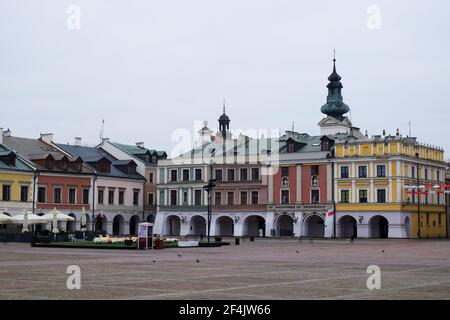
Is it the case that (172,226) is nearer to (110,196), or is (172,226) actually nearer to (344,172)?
Answer: (110,196)

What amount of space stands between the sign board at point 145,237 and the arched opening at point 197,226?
42574 mm

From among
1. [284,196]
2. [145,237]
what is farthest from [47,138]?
[145,237]

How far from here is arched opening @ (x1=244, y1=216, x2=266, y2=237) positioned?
84312 millimetres

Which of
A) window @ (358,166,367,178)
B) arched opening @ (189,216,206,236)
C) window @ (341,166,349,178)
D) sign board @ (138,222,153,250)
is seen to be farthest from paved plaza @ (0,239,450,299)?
arched opening @ (189,216,206,236)

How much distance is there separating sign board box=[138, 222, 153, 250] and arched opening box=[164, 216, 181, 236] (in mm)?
44400

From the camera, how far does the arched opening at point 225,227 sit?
86.7 meters

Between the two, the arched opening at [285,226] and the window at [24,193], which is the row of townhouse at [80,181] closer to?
the window at [24,193]

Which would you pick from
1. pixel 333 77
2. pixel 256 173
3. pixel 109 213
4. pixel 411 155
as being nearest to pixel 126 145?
pixel 109 213

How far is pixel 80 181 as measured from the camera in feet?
261

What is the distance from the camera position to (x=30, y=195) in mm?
74062

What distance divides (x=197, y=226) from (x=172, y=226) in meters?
3.40

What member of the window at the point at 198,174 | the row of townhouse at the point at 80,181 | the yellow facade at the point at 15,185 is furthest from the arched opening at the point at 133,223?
the yellow facade at the point at 15,185

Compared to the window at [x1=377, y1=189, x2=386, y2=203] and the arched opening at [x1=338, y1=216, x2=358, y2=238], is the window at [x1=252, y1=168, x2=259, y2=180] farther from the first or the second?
the window at [x1=377, y1=189, x2=386, y2=203]
